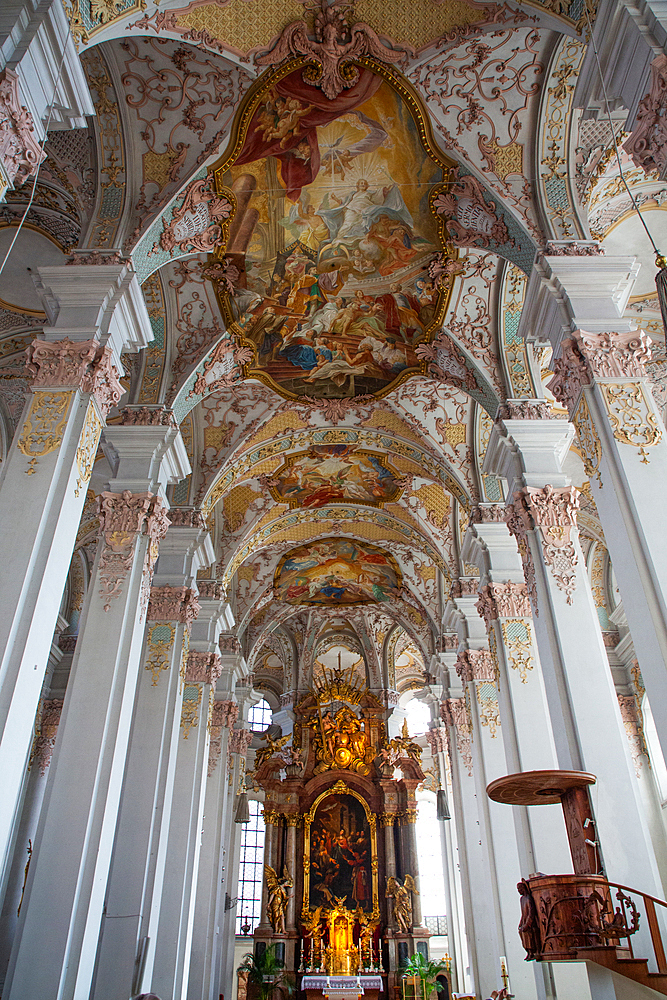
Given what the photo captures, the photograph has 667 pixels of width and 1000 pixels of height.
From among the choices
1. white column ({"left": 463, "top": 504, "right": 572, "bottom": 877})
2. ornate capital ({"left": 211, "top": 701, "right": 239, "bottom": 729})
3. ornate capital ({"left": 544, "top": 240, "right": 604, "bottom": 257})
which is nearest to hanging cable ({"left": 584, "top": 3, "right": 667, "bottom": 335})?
ornate capital ({"left": 544, "top": 240, "right": 604, "bottom": 257})

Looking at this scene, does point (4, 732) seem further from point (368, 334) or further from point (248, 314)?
point (368, 334)

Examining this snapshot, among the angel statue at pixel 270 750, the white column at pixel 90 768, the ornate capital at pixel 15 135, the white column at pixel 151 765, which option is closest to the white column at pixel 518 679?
the white column at pixel 151 765

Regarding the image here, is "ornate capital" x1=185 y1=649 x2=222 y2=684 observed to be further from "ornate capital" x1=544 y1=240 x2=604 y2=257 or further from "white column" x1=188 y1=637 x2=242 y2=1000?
"ornate capital" x1=544 y1=240 x2=604 y2=257

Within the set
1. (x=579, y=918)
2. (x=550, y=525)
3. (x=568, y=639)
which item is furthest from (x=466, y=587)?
(x=579, y=918)

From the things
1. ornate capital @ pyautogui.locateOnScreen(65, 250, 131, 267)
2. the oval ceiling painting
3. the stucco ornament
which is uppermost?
the oval ceiling painting

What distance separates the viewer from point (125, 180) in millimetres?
9258

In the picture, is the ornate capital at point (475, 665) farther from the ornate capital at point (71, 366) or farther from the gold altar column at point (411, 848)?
the gold altar column at point (411, 848)

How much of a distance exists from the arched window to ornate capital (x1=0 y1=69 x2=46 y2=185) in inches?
998

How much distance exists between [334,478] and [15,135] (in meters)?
12.6

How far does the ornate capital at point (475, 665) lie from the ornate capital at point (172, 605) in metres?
5.96

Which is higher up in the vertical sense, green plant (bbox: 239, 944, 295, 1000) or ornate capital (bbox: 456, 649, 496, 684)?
ornate capital (bbox: 456, 649, 496, 684)

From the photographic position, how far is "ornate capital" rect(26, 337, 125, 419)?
7.38m

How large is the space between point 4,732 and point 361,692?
21.5m

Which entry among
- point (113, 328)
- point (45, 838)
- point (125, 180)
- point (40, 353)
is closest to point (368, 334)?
point (125, 180)
